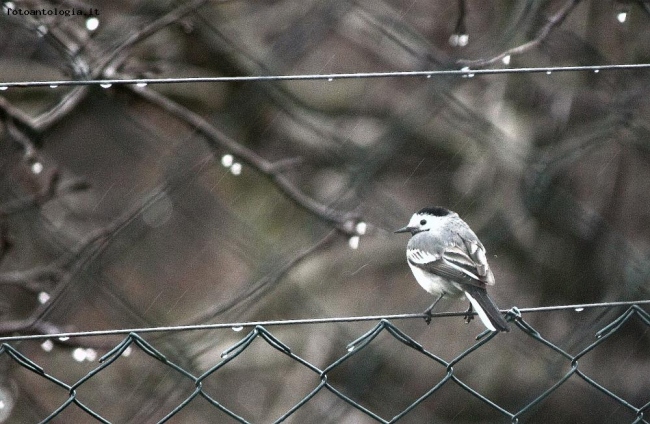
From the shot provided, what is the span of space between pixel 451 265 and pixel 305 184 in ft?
3.69

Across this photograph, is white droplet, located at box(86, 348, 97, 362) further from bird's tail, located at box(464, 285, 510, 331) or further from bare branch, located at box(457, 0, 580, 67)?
bare branch, located at box(457, 0, 580, 67)

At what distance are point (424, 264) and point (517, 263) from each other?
3.62 feet

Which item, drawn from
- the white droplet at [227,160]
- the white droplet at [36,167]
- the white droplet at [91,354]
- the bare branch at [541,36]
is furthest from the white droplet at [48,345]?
the bare branch at [541,36]

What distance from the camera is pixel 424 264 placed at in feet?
8.09

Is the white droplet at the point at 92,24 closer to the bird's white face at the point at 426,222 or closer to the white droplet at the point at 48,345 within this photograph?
the white droplet at the point at 48,345

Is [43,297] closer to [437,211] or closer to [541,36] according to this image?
[437,211]

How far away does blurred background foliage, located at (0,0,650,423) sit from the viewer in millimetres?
3084

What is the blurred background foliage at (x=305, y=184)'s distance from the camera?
3084mm

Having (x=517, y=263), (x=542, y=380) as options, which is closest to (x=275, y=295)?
(x=517, y=263)

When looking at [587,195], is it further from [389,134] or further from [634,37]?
[389,134]

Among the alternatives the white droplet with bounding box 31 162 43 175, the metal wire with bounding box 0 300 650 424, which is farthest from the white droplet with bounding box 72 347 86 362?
the metal wire with bounding box 0 300 650 424

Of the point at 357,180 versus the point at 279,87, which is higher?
the point at 279,87

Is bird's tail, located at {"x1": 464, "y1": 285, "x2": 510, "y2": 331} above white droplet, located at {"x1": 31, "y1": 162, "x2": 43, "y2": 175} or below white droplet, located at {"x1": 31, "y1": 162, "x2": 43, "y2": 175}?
below

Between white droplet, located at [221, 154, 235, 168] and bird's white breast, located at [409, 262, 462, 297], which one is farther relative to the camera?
white droplet, located at [221, 154, 235, 168]
